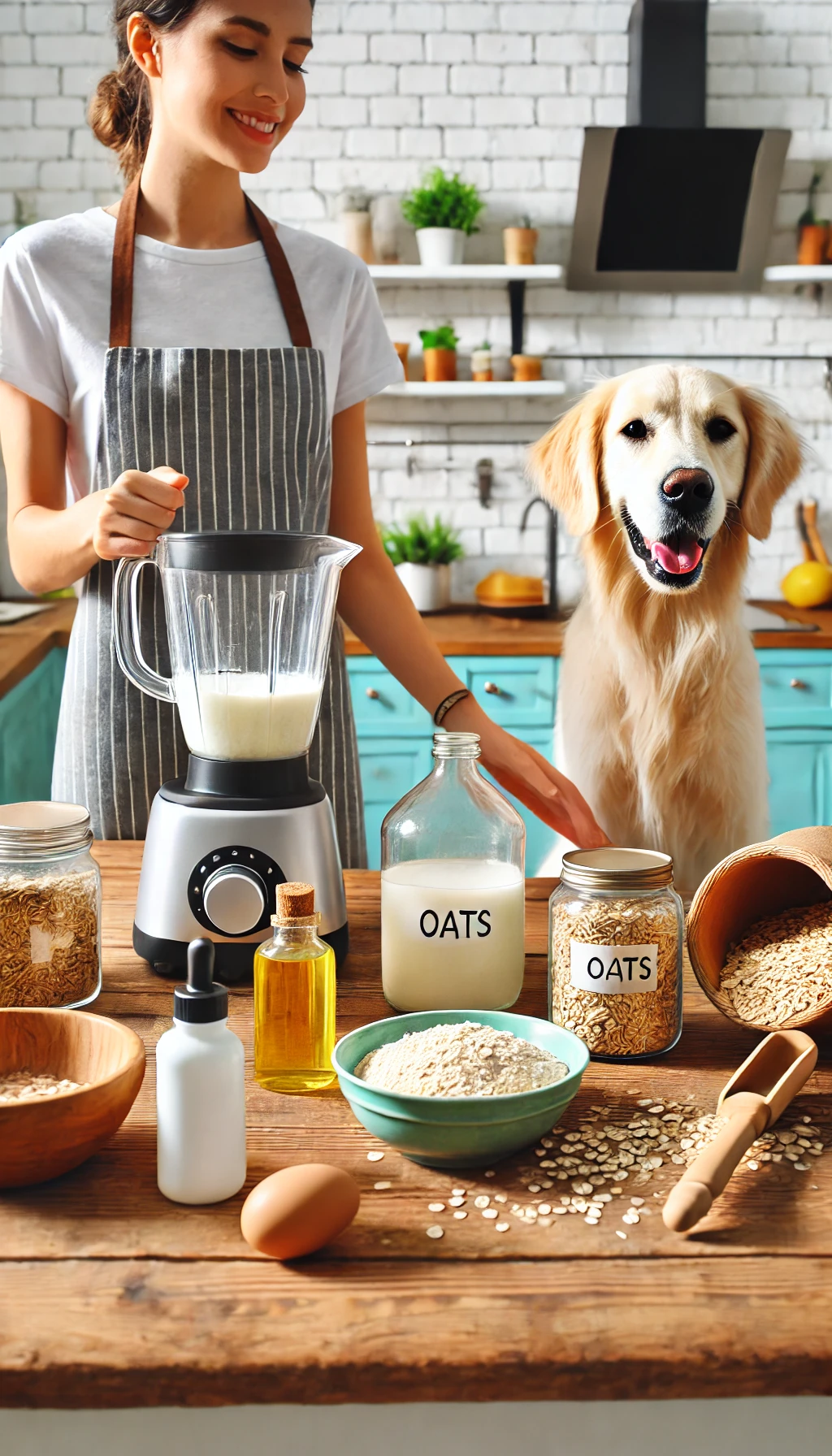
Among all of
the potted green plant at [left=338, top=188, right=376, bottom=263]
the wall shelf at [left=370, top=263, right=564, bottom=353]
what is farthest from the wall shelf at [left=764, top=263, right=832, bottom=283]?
the potted green plant at [left=338, top=188, right=376, bottom=263]

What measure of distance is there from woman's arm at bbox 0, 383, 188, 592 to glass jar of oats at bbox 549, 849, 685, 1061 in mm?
449

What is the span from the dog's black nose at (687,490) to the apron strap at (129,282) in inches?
20.1

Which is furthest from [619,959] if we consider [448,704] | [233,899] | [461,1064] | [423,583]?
[423,583]

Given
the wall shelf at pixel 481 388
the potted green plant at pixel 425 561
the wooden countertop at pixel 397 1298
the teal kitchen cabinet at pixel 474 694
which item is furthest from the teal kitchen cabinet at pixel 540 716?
the wooden countertop at pixel 397 1298

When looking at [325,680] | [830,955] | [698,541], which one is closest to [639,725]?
[698,541]

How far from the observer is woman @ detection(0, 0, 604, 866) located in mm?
1282

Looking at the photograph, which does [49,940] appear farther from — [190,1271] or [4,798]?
[4,798]

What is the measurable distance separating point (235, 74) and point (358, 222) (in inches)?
100

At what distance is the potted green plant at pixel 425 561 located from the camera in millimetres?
3639

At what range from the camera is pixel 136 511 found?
0.99m

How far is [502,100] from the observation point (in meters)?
3.72

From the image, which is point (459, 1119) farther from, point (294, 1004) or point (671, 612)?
point (671, 612)

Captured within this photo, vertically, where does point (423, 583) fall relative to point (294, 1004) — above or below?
above

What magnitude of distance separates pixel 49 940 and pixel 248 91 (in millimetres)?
904
